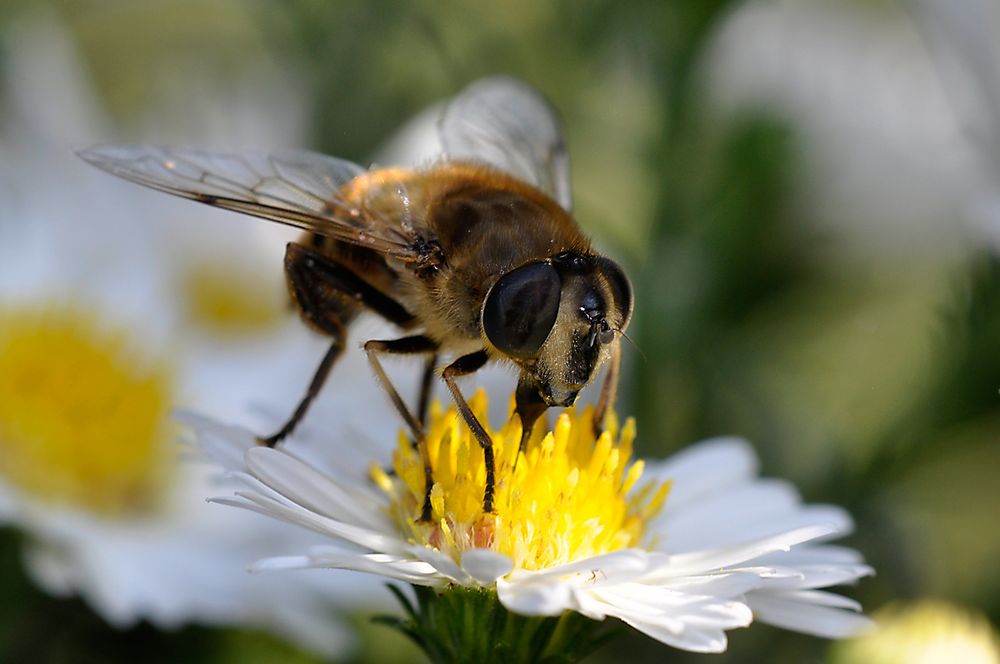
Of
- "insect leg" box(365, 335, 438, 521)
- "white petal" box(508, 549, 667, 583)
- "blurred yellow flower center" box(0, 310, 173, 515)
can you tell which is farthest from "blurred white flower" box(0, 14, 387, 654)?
"white petal" box(508, 549, 667, 583)

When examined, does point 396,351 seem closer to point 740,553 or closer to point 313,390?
point 313,390

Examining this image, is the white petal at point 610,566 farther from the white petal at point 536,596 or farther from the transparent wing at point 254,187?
the transparent wing at point 254,187

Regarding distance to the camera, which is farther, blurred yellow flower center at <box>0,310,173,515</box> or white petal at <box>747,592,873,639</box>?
blurred yellow flower center at <box>0,310,173,515</box>

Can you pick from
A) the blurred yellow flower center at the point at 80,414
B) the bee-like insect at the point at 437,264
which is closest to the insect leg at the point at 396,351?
the bee-like insect at the point at 437,264

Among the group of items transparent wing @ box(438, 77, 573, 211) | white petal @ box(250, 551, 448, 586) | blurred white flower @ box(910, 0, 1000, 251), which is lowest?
white petal @ box(250, 551, 448, 586)

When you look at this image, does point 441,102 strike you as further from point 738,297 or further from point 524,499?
point 524,499

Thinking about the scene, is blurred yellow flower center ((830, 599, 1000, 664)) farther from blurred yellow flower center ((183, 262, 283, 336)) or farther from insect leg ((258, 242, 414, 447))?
blurred yellow flower center ((183, 262, 283, 336))

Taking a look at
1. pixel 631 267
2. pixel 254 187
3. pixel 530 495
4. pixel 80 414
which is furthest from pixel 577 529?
pixel 80 414
